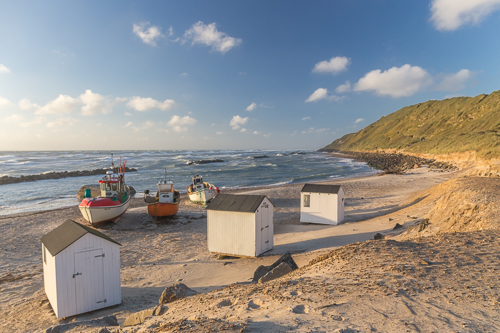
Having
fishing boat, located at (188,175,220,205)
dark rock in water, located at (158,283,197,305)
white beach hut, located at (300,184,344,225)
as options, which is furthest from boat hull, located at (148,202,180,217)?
dark rock in water, located at (158,283,197,305)

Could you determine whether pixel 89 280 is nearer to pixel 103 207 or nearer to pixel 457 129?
pixel 103 207

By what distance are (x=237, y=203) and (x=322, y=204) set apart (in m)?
7.87

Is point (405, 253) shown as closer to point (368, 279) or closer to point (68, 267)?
point (368, 279)

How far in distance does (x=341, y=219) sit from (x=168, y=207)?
13.9 m

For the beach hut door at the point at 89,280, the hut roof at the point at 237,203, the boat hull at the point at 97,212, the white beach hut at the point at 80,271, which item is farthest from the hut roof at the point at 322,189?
the boat hull at the point at 97,212

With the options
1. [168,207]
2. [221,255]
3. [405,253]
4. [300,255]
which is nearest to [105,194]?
[168,207]

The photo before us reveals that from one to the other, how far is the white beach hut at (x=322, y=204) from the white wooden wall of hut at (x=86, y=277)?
13.8m

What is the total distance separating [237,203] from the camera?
14.5 metres

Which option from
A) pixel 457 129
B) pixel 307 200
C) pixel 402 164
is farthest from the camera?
pixel 457 129

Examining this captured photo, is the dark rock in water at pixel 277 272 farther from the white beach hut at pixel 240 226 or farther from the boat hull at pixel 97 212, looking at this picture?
the boat hull at pixel 97 212

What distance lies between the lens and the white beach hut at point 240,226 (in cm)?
1387

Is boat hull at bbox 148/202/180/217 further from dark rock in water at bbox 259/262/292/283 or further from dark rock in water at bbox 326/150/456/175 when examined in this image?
dark rock in water at bbox 326/150/456/175

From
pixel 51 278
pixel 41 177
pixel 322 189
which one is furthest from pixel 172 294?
pixel 41 177

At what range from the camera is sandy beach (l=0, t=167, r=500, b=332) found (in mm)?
5457
